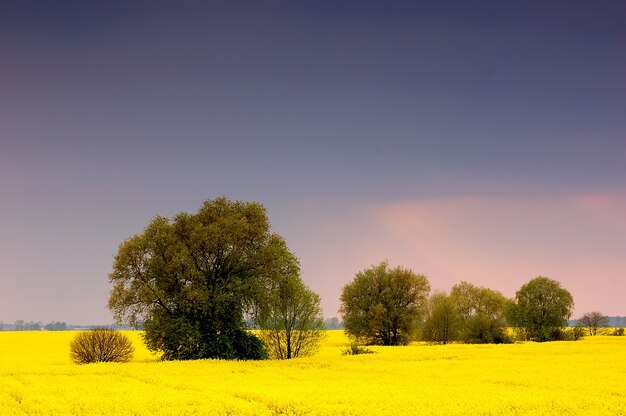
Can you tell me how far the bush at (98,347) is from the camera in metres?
48.7

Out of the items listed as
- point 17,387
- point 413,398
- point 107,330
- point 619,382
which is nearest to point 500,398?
point 413,398

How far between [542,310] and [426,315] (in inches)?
746

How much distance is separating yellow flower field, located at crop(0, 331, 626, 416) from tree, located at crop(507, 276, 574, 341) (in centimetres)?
4823

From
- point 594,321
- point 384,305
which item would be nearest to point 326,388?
point 384,305

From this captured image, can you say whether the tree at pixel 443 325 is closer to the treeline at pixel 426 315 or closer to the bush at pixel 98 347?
the treeline at pixel 426 315

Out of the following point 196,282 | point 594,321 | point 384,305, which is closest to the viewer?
point 196,282

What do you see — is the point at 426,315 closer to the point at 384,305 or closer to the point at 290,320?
the point at 384,305

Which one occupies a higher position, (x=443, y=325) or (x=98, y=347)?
(x=443, y=325)

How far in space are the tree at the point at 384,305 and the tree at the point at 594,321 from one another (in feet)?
194

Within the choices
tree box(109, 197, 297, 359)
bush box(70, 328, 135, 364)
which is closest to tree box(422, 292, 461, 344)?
tree box(109, 197, 297, 359)

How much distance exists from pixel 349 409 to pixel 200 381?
12.4 metres

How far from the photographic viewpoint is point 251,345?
166 feet

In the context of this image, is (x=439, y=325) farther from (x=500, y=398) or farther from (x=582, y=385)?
(x=500, y=398)

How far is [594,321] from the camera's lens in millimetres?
125062
